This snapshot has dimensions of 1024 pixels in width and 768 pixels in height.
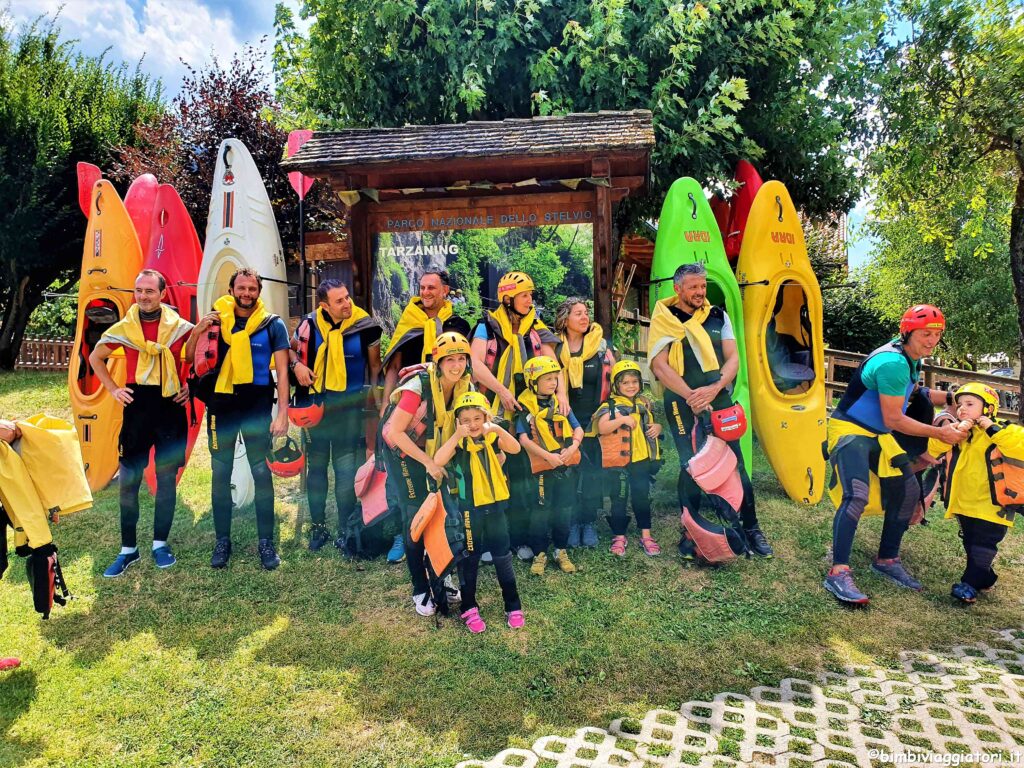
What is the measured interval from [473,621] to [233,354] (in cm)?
223

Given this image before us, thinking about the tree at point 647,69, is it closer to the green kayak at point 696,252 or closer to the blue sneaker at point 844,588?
the green kayak at point 696,252

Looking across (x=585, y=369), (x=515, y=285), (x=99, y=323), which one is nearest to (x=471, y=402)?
(x=515, y=285)

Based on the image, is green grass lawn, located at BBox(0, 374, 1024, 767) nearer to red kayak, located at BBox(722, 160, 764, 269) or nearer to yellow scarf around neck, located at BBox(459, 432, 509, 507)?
yellow scarf around neck, located at BBox(459, 432, 509, 507)

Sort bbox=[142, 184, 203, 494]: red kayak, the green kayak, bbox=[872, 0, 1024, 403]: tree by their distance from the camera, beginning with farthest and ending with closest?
bbox=[872, 0, 1024, 403]: tree → bbox=[142, 184, 203, 494]: red kayak → the green kayak

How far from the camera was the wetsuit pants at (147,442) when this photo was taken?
4.09 m

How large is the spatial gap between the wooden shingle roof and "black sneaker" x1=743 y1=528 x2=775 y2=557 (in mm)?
2887

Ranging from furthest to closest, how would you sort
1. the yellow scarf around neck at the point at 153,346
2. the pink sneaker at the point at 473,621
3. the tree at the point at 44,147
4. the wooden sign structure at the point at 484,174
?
the tree at the point at 44,147
the wooden sign structure at the point at 484,174
the yellow scarf around neck at the point at 153,346
the pink sneaker at the point at 473,621

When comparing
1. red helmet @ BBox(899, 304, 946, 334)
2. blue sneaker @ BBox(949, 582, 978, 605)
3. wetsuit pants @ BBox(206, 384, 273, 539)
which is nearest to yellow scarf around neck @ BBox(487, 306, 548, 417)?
wetsuit pants @ BBox(206, 384, 273, 539)

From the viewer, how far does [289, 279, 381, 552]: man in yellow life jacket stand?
422 centimetres

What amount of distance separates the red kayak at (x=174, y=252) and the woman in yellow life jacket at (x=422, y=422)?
324 cm

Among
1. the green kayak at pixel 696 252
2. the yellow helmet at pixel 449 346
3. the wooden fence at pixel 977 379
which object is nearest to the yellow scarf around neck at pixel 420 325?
the yellow helmet at pixel 449 346

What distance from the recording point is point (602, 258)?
517 cm

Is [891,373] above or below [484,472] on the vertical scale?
above

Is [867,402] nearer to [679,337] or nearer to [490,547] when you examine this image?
[679,337]
